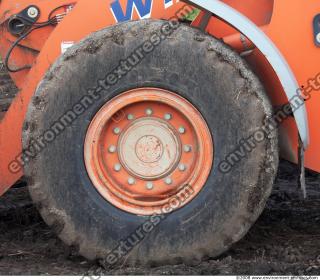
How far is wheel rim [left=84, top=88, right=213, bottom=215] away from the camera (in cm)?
390

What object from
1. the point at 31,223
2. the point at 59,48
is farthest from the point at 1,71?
the point at 59,48

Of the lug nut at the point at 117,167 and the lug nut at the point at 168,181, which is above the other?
the lug nut at the point at 117,167

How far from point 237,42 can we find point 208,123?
0.53 m

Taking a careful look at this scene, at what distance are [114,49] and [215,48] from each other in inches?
21.7

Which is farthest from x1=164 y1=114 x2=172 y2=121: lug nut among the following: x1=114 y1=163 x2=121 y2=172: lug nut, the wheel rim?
x1=114 y1=163 x2=121 y2=172: lug nut

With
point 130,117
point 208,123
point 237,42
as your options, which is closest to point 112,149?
point 130,117

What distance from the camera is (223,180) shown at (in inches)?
152

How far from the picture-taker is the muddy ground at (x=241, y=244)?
387cm

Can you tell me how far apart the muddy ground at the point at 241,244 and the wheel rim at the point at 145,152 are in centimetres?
40

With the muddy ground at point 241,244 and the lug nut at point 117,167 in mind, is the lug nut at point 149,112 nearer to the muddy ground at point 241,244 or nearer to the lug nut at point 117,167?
the lug nut at point 117,167

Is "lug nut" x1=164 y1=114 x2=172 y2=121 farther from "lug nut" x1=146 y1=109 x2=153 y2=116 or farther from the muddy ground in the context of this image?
the muddy ground

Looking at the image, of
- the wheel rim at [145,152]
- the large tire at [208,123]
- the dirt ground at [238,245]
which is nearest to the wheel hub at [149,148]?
the wheel rim at [145,152]

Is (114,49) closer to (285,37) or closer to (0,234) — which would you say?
(285,37)

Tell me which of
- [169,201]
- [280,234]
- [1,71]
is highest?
[1,71]
